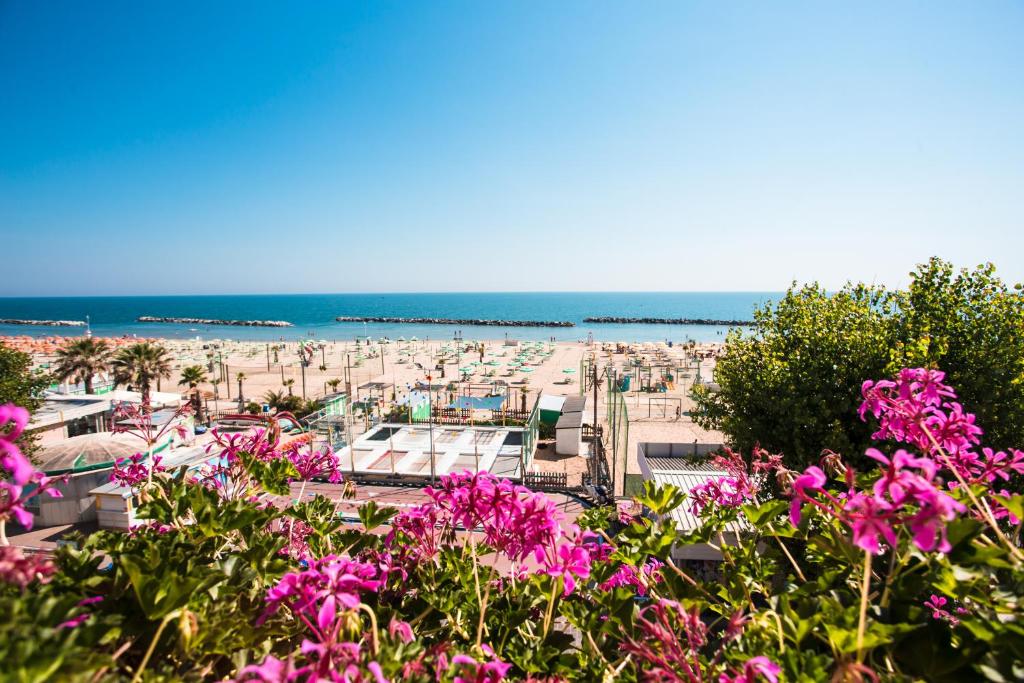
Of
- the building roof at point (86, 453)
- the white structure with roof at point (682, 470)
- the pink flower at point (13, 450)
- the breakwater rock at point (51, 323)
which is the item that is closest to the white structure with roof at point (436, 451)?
the white structure with roof at point (682, 470)

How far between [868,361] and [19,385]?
Answer: 22243mm

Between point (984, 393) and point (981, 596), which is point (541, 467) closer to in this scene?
point (984, 393)

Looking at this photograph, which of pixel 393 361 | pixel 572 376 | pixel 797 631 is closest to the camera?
pixel 797 631

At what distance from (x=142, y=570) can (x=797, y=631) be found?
6.16 ft

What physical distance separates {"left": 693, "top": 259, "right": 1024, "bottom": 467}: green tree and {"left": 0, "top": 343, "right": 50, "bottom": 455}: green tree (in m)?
18.2

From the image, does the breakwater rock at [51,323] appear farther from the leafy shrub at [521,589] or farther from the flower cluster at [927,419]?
the flower cluster at [927,419]

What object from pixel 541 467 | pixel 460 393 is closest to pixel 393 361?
pixel 460 393

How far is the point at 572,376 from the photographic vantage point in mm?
42469

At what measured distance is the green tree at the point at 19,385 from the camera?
13398mm

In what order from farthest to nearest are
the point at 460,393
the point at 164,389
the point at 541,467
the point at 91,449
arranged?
the point at 164,389 < the point at 460,393 < the point at 541,467 < the point at 91,449

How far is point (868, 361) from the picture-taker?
8125 millimetres

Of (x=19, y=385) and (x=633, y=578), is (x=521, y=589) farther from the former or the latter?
(x=19, y=385)

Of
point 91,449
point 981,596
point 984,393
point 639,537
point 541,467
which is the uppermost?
point 981,596

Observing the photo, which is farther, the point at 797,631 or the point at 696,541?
the point at 696,541
